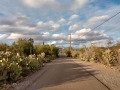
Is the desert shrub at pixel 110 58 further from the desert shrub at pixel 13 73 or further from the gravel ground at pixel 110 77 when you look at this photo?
the desert shrub at pixel 13 73

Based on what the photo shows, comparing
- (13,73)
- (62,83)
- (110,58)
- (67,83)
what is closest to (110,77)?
(67,83)

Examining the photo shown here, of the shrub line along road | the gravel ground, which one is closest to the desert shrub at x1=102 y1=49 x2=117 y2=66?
the gravel ground

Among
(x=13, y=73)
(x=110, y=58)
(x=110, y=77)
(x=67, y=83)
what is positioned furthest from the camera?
(x=110, y=58)

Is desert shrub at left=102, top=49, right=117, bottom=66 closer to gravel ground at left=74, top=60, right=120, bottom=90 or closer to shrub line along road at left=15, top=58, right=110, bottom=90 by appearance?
gravel ground at left=74, top=60, right=120, bottom=90

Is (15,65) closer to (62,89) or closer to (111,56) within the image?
(62,89)

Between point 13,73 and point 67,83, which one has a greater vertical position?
point 13,73

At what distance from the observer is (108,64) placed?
2580 cm

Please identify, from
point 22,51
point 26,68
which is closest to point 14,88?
point 26,68

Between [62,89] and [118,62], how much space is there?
12643mm

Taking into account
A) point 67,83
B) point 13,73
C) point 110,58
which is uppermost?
point 110,58

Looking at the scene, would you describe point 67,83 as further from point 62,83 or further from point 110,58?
point 110,58

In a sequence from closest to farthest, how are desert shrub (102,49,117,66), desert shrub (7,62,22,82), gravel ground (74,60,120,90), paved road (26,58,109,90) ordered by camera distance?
paved road (26,58,109,90), gravel ground (74,60,120,90), desert shrub (7,62,22,82), desert shrub (102,49,117,66)

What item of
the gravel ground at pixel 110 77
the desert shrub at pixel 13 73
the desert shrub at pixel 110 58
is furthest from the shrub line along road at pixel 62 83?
the desert shrub at pixel 110 58

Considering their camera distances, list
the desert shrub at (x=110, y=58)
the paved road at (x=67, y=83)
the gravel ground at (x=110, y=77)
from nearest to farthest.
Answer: the paved road at (x=67, y=83)
the gravel ground at (x=110, y=77)
the desert shrub at (x=110, y=58)
